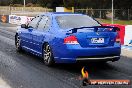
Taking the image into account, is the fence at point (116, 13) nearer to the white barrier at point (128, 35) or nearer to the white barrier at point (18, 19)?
the white barrier at point (18, 19)

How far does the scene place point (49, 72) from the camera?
950 cm

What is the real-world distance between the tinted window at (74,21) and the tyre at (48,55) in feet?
2.36

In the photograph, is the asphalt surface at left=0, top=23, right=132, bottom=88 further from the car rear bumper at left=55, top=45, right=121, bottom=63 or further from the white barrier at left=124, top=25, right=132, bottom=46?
the white barrier at left=124, top=25, right=132, bottom=46

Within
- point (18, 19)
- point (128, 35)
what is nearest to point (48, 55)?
point (128, 35)

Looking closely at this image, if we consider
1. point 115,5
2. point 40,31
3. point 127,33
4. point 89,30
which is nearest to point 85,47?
point 89,30

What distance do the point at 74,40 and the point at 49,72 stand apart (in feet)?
3.45

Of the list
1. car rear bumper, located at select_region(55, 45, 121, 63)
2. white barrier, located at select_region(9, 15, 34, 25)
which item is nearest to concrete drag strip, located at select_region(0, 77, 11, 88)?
car rear bumper, located at select_region(55, 45, 121, 63)

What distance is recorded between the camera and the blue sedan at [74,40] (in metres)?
9.36

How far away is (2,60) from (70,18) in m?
2.77

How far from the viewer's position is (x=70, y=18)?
10594 millimetres

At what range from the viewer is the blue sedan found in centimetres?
936

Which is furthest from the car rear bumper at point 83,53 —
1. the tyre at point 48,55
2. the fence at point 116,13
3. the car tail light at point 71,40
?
the fence at point 116,13

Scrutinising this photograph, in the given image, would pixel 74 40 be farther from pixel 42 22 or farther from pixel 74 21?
pixel 42 22

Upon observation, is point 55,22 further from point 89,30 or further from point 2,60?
point 2,60
